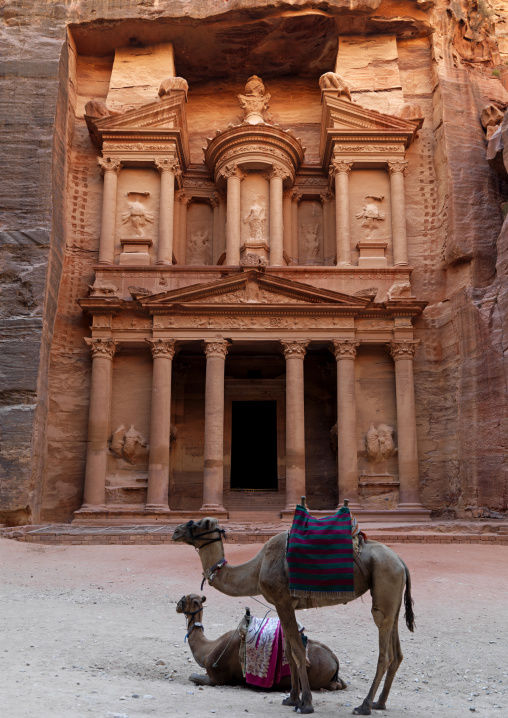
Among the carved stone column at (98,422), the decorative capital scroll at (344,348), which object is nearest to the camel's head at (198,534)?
the carved stone column at (98,422)

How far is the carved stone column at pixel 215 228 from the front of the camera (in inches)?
994

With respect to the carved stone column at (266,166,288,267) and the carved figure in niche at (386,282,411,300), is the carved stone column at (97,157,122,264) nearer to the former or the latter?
the carved stone column at (266,166,288,267)

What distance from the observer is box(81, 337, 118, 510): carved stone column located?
20359 millimetres

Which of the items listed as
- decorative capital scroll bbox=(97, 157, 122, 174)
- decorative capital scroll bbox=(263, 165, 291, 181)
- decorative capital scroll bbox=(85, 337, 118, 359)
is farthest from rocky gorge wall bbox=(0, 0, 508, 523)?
decorative capital scroll bbox=(263, 165, 291, 181)

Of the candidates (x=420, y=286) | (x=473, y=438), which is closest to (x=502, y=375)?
(x=473, y=438)

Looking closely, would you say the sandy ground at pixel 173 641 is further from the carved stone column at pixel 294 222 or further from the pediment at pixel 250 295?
the carved stone column at pixel 294 222

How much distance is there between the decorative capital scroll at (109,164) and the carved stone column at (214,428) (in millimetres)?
7445

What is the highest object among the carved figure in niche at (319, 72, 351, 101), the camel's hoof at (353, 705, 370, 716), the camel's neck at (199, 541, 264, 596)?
the carved figure in niche at (319, 72, 351, 101)

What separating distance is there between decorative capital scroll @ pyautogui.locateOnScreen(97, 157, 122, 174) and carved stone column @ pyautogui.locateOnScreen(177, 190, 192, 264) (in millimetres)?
2608

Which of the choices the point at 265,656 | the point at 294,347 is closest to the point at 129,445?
the point at 294,347

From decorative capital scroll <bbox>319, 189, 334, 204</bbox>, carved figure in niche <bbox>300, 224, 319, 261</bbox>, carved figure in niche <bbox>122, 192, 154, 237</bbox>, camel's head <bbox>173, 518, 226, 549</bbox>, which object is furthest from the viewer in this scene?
carved figure in niche <bbox>300, 224, 319, 261</bbox>

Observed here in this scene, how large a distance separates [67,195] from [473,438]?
52.5ft

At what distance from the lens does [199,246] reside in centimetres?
2586

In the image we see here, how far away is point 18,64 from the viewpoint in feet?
74.7
